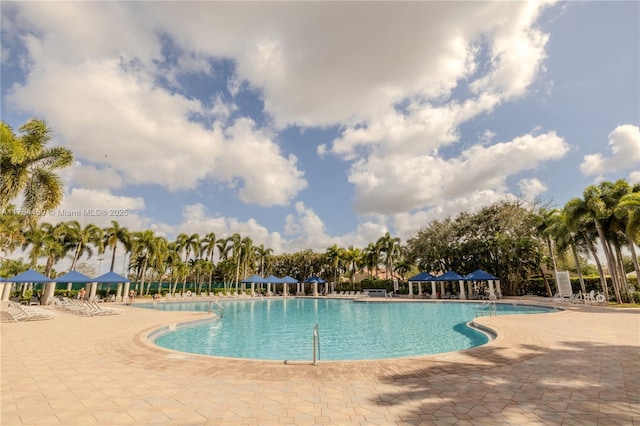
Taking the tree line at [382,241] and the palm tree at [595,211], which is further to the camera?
the palm tree at [595,211]

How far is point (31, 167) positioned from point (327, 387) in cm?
1372

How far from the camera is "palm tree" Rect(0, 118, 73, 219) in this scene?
10.7m

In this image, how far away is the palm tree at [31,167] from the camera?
1065 cm

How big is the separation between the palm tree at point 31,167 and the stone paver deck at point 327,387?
18.2 ft

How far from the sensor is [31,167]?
1180cm

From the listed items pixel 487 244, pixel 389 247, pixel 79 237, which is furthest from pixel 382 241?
pixel 79 237

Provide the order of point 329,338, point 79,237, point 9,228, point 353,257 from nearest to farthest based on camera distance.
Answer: point 329,338
point 9,228
point 79,237
point 353,257

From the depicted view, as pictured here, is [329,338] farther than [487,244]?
No

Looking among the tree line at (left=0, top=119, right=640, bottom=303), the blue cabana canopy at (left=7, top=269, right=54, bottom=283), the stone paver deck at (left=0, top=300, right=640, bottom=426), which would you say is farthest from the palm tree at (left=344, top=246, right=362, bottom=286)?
the stone paver deck at (left=0, top=300, right=640, bottom=426)

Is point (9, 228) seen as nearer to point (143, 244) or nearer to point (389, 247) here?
point (143, 244)

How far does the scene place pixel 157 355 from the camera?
7816 millimetres

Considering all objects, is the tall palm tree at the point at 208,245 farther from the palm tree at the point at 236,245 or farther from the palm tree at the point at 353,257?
the palm tree at the point at 353,257

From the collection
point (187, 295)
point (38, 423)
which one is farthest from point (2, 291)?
point (38, 423)

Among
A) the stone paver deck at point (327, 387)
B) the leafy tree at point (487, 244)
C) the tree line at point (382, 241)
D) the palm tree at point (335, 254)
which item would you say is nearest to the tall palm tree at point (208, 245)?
the tree line at point (382, 241)
